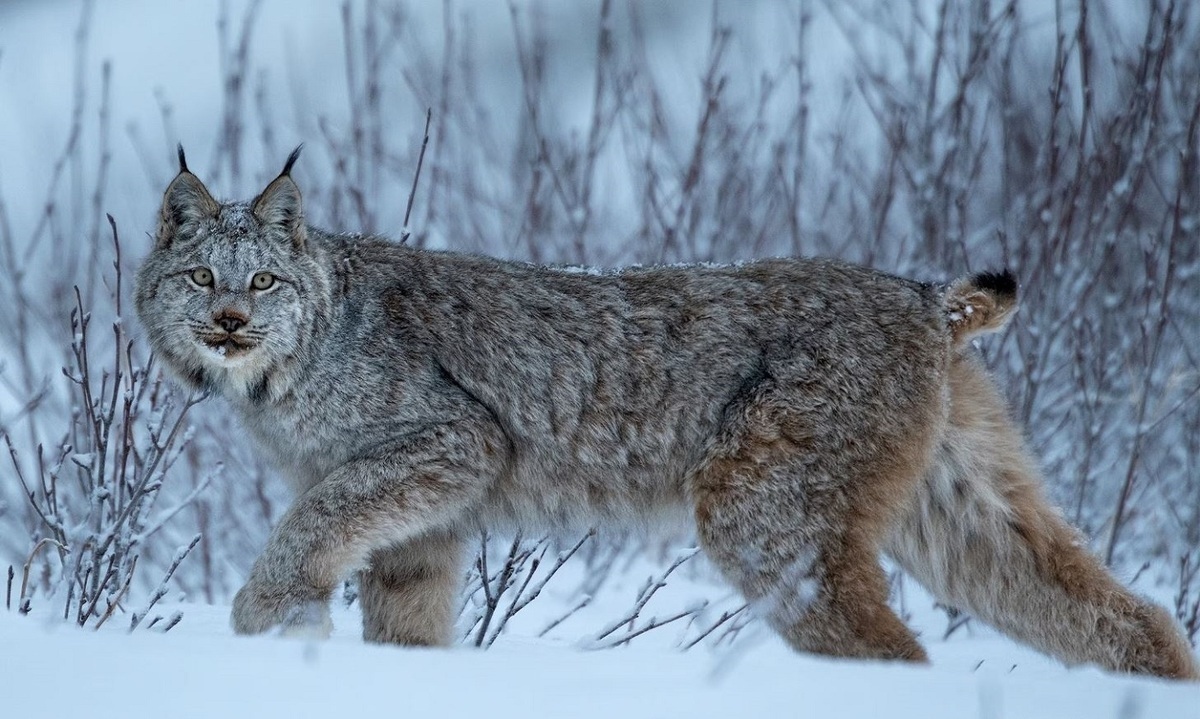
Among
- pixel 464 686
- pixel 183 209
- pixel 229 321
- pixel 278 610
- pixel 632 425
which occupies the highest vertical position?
pixel 183 209

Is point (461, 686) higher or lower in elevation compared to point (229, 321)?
lower

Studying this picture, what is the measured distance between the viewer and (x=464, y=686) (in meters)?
2.96

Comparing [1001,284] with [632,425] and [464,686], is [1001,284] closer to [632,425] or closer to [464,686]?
[632,425]

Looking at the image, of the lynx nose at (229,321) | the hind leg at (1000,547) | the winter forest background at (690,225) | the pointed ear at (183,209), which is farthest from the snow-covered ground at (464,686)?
the pointed ear at (183,209)

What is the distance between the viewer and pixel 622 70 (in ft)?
30.5

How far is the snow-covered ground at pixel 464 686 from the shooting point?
2764 mm

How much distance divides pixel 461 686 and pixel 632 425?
1.95 meters

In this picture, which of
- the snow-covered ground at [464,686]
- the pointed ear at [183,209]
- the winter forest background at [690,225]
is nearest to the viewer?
the snow-covered ground at [464,686]

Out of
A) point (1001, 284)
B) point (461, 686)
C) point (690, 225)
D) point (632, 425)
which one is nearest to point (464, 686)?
Answer: point (461, 686)

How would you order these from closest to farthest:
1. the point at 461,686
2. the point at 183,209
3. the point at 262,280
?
1. the point at 461,686
2. the point at 262,280
3. the point at 183,209

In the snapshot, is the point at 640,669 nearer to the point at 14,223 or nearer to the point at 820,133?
the point at 820,133

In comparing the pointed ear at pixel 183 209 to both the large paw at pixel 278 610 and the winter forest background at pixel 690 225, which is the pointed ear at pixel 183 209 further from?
the large paw at pixel 278 610

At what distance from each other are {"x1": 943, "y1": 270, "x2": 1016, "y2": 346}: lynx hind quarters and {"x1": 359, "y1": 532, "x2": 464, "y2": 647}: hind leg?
1.93 metres

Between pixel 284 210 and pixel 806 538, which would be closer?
pixel 806 538
